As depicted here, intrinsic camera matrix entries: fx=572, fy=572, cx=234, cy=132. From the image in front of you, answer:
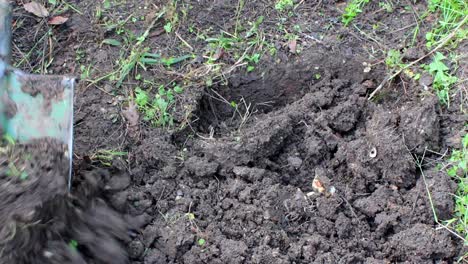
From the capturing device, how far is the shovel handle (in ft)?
7.72

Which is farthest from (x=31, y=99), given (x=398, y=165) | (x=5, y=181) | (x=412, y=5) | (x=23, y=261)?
(x=412, y=5)

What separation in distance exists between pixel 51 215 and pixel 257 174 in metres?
0.89

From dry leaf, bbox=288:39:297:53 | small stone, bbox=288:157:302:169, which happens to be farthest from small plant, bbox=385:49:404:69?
small stone, bbox=288:157:302:169

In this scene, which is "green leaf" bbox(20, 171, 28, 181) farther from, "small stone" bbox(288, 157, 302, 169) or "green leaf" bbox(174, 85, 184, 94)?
"small stone" bbox(288, 157, 302, 169)

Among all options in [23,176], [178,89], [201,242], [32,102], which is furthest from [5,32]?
[201,242]

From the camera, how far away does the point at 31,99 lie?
93.9 inches

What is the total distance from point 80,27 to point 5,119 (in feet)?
3.00

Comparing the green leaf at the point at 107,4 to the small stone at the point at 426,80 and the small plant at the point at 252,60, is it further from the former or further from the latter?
the small stone at the point at 426,80

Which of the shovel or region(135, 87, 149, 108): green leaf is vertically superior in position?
the shovel

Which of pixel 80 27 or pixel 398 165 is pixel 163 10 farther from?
pixel 398 165

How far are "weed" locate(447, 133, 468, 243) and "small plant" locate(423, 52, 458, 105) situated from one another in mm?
263

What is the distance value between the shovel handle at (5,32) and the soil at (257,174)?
39cm

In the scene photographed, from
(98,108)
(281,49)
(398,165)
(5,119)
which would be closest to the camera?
(5,119)

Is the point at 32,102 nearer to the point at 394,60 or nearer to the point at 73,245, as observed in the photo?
the point at 73,245
